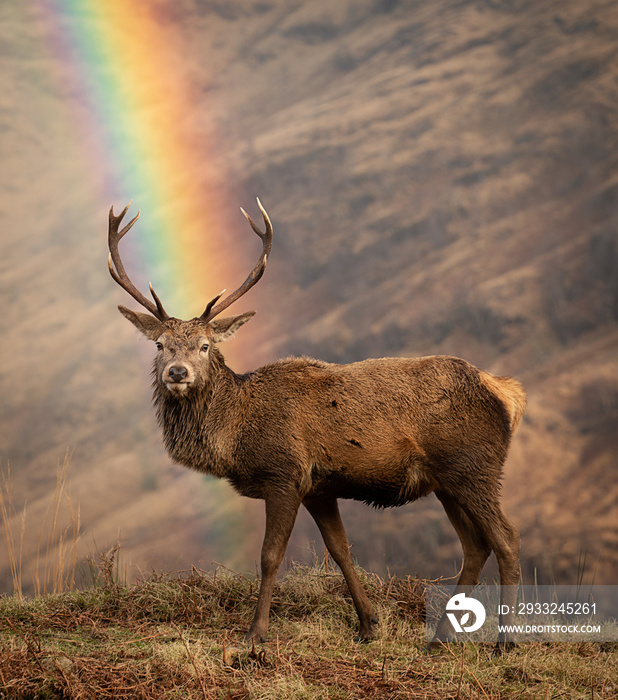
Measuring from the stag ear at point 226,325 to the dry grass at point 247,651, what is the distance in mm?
2498

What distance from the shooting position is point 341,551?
7.23 meters

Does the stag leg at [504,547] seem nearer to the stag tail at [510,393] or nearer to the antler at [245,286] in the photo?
the stag tail at [510,393]

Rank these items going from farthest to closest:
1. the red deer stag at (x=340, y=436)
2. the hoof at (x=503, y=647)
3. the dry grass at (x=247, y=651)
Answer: the red deer stag at (x=340, y=436)
the hoof at (x=503, y=647)
the dry grass at (x=247, y=651)

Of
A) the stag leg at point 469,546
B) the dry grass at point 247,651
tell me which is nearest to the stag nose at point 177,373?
the dry grass at point 247,651

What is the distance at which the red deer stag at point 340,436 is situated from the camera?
6797mm

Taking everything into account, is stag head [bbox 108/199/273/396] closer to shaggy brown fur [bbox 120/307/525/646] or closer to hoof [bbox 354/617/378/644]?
shaggy brown fur [bbox 120/307/525/646]

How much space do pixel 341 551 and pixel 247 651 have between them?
1520 millimetres

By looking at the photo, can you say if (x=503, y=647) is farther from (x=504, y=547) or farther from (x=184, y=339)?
(x=184, y=339)

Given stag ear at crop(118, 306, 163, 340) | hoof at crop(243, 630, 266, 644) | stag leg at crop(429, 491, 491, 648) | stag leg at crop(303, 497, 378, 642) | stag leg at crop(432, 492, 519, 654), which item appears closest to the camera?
hoof at crop(243, 630, 266, 644)

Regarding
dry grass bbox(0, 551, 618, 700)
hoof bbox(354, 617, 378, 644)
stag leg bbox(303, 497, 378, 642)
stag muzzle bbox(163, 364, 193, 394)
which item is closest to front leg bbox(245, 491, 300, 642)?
dry grass bbox(0, 551, 618, 700)

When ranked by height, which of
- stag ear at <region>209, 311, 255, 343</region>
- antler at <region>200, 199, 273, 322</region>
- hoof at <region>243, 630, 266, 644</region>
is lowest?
hoof at <region>243, 630, 266, 644</region>

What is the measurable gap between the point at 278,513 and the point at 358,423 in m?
1.05

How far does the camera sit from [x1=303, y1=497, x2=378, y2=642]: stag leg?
7004 mm

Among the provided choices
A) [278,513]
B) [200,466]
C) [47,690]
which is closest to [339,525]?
[278,513]
